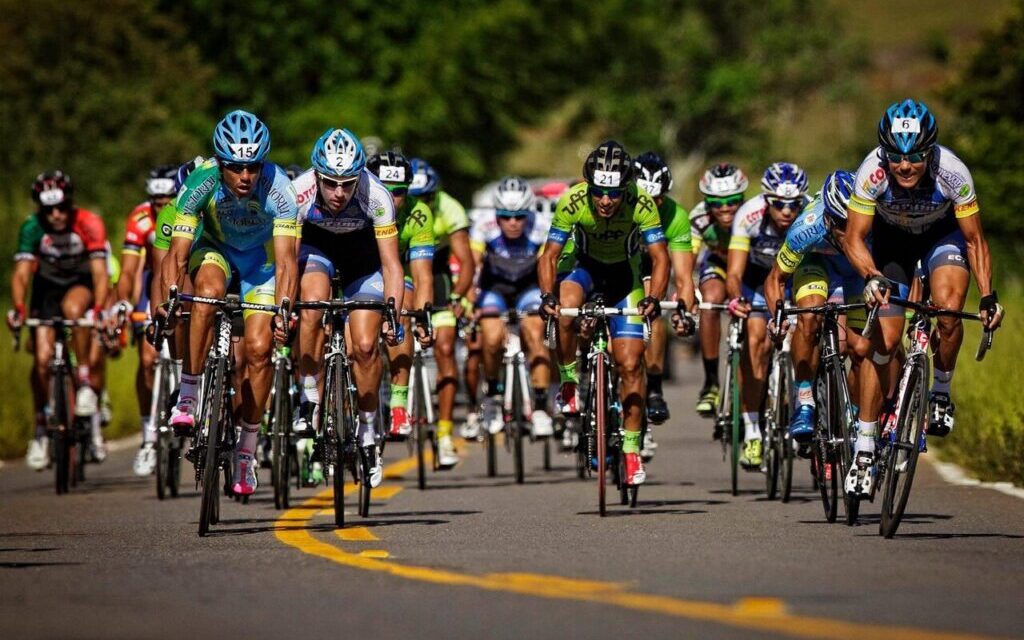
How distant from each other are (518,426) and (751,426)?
2292 mm

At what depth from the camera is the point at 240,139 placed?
12.2 metres

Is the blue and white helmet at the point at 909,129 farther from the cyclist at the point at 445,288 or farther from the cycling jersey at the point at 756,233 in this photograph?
the cyclist at the point at 445,288

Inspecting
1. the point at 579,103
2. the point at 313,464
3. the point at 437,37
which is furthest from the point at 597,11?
the point at 313,464

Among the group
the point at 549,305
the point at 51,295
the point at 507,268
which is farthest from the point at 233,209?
the point at 507,268

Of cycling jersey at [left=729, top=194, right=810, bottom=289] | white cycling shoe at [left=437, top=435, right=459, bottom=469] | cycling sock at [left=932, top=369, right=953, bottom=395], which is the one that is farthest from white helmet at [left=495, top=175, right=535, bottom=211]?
cycling sock at [left=932, top=369, right=953, bottom=395]

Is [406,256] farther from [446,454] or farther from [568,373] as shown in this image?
[568,373]

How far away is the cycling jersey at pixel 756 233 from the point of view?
15.3 metres

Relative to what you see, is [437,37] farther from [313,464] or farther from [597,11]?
[313,464]

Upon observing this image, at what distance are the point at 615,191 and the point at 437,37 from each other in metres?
41.6

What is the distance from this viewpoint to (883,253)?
12.0m

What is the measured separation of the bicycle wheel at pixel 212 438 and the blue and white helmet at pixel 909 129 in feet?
12.1

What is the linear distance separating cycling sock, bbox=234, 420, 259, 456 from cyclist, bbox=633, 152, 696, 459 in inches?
105

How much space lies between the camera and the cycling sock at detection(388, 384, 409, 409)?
46.1 feet

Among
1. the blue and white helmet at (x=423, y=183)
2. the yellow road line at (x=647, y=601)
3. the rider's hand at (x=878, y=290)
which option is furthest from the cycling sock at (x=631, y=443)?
the blue and white helmet at (x=423, y=183)
